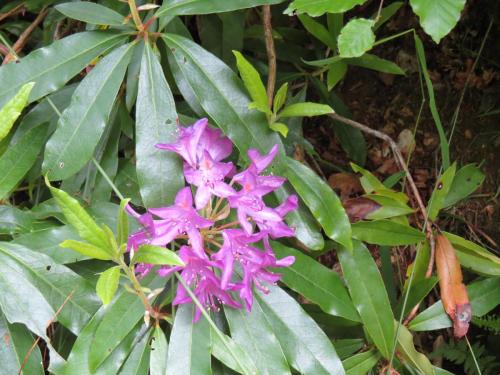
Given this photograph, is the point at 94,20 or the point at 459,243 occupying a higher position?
the point at 94,20

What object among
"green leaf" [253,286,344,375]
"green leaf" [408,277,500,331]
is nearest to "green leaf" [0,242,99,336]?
"green leaf" [253,286,344,375]

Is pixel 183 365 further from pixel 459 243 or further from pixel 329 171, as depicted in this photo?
pixel 329 171

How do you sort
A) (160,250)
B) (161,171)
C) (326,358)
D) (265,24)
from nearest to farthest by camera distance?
(160,250)
(161,171)
(326,358)
(265,24)

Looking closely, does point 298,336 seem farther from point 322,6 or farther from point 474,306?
point 322,6

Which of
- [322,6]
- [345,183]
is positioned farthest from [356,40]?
[345,183]

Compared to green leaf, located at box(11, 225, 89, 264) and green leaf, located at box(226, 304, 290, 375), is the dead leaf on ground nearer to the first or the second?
green leaf, located at box(226, 304, 290, 375)

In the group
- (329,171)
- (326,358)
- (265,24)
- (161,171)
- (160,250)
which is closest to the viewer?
(160,250)

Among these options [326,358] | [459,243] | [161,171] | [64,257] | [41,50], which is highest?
[41,50]

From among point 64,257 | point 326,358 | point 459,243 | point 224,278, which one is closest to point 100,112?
point 64,257
